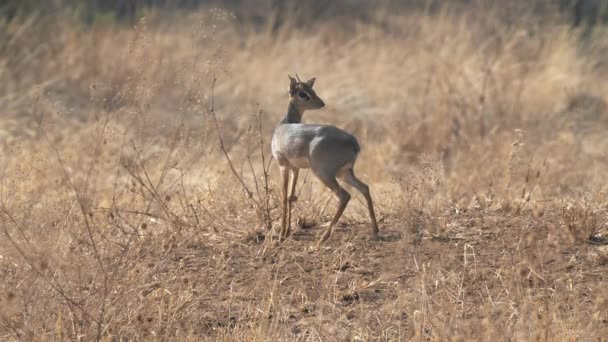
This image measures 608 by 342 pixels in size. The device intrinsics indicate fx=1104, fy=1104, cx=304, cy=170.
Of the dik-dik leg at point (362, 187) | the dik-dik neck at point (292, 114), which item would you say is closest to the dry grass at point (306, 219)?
the dik-dik leg at point (362, 187)

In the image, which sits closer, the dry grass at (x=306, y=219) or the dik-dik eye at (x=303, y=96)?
the dry grass at (x=306, y=219)

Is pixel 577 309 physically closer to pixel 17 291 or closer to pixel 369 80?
pixel 17 291

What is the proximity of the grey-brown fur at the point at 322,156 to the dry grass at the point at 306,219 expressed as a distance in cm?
18

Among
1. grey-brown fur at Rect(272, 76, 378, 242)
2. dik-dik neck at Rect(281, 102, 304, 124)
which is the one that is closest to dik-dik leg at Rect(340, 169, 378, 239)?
grey-brown fur at Rect(272, 76, 378, 242)

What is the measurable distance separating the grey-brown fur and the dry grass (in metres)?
0.18

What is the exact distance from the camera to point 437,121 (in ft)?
40.2

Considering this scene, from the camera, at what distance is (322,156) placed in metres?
6.42

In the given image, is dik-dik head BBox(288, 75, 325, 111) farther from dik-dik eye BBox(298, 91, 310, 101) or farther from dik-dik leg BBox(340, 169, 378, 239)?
dik-dik leg BBox(340, 169, 378, 239)

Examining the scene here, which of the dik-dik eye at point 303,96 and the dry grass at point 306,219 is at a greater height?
the dik-dik eye at point 303,96

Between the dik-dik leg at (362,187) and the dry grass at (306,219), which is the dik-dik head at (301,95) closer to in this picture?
the dry grass at (306,219)

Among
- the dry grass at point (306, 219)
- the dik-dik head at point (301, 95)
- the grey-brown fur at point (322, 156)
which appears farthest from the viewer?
the dik-dik head at point (301, 95)

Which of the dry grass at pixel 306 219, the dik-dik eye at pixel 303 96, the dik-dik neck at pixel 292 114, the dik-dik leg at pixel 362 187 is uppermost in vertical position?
the dik-dik eye at pixel 303 96

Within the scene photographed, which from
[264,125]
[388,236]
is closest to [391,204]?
[388,236]

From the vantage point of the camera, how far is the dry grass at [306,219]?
5363 mm
